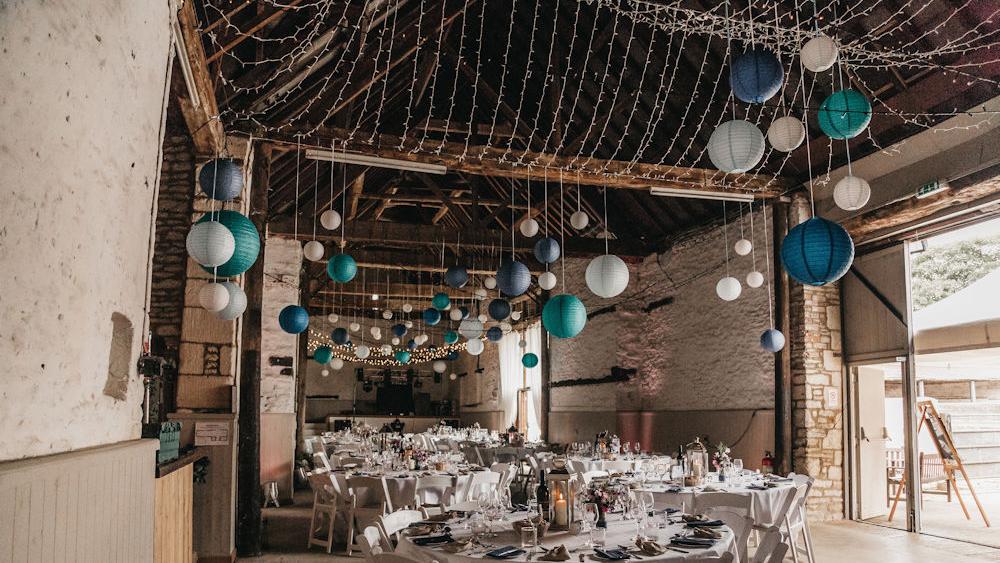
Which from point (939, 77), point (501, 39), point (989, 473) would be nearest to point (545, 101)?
point (501, 39)

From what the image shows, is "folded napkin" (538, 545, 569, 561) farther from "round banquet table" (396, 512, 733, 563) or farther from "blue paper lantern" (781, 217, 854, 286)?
"blue paper lantern" (781, 217, 854, 286)

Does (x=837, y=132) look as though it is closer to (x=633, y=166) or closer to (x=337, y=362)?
(x=633, y=166)

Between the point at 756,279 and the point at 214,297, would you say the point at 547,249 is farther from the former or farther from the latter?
the point at 214,297

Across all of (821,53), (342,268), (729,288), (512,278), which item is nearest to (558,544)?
A: (821,53)

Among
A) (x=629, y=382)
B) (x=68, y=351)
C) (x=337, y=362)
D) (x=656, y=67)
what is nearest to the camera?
(x=68, y=351)

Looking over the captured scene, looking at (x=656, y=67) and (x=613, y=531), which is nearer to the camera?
(x=613, y=531)

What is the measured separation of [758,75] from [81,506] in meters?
3.97

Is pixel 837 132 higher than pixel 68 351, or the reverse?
pixel 837 132

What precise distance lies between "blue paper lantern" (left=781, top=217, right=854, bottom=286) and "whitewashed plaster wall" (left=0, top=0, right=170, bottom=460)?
11.7ft

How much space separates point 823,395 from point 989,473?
5.40m

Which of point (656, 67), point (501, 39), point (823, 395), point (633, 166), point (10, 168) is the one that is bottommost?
point (823, 395)

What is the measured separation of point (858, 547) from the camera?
22.3 feet

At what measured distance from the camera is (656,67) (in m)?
9.14

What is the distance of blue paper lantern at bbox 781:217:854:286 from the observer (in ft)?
14.2
